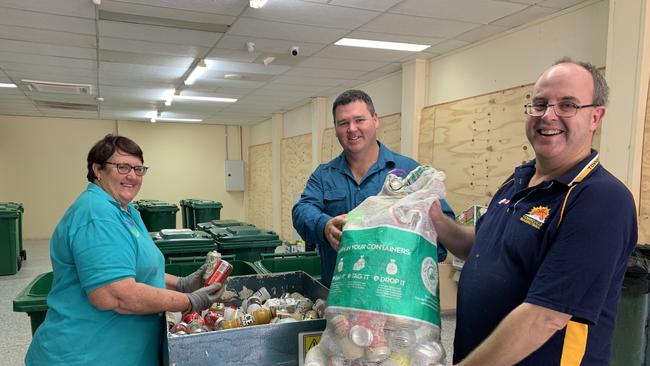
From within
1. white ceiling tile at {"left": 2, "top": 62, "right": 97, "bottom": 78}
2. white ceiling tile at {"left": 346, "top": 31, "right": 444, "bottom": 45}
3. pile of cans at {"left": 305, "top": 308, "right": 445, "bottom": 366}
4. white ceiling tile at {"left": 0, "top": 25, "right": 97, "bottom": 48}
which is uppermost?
white ceiling tile at {"left": 346, "top": 31, "right": 444, "bottom": 45}

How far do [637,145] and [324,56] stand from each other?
3218 mm

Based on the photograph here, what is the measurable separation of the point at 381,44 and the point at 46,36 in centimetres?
339

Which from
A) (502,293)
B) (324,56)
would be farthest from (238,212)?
(502,293)

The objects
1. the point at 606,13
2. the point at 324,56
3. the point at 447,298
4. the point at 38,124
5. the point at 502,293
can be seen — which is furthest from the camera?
the point at 38,124

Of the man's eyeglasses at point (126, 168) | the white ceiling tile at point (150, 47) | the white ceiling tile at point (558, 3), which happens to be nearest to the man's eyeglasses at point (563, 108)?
the man's eyeglasses at point (126, 168)

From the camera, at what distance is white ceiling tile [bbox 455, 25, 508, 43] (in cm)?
394

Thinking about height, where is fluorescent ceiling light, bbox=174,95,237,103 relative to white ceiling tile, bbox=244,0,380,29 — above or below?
below

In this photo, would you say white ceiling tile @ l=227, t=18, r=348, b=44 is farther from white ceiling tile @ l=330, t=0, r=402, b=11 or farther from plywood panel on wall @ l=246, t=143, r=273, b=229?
plywood panel on wall @ l=246, t=143, r=273, b=229

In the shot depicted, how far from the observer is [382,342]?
1024mm

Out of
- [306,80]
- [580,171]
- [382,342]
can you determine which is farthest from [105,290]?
[306,80]

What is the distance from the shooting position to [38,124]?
9984mm

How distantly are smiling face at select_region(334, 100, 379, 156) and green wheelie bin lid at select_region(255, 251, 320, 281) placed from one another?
4.70 ft

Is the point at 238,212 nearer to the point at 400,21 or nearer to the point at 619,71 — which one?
the point at 400,21

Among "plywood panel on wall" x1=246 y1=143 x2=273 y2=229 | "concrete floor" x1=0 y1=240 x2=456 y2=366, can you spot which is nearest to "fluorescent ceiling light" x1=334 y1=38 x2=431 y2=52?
"concrete floor" x1=0 y1=240 x2=456 y2=366
